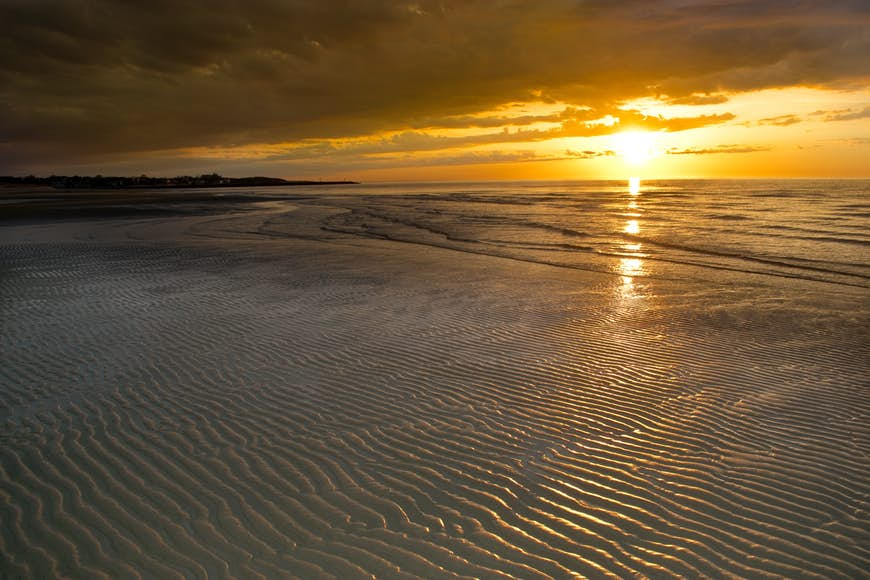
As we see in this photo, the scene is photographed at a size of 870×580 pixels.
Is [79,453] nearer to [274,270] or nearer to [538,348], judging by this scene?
[538,348]

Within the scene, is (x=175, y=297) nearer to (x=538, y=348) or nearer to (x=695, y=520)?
(x=538, y=348)

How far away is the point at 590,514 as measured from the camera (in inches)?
172

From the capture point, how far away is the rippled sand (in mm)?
3953

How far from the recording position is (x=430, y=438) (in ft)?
18.4

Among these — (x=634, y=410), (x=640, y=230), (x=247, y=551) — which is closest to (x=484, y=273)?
A: (x=634, y=410)

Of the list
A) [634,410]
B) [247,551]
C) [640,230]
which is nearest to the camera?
[247,551]

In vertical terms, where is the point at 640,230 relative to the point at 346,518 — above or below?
above

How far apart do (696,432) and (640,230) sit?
23.8 m

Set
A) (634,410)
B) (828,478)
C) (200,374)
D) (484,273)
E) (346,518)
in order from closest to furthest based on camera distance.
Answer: (346,518) < (828,478) < (634,410) < (200,374) < (484,273)

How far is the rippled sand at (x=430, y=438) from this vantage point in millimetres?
3953

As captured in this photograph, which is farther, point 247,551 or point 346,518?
point 346,518

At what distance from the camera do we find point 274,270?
1572cm

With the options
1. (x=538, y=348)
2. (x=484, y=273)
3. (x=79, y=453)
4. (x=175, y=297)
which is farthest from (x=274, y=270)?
(x=79, y=453)

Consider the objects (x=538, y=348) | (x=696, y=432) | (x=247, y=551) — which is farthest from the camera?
(x=538, y=348)
